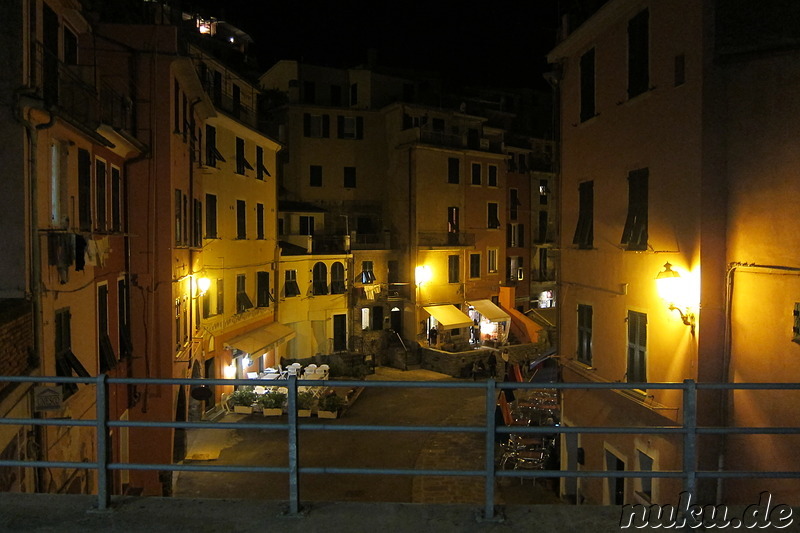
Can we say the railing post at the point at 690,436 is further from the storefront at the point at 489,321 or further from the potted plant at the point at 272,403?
the storefront at the point at 489,321

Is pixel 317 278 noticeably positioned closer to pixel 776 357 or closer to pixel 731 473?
pixel 776 357

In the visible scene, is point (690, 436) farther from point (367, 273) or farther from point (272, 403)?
point (367, 273)

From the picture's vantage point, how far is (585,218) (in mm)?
15023

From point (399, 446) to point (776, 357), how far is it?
1415 cm

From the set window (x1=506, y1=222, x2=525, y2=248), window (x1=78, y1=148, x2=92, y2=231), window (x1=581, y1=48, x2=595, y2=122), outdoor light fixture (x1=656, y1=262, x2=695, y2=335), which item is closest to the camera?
outdoor light fixture (x1=656, y1=262, x2=695, y2=335)

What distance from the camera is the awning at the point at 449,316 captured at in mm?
37062

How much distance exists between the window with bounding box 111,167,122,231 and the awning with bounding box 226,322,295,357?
11722 millimetres

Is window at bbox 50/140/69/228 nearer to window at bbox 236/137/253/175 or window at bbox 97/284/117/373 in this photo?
window at bbox 97/284/117/373

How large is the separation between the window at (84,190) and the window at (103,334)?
1769 millimetres

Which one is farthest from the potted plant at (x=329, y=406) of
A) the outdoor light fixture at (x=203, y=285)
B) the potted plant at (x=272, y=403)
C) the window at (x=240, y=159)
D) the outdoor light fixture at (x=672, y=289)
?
the outdoor light fixture at (x=672, y=289)

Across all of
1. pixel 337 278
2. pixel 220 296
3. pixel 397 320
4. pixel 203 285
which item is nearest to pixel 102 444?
pixel 203 285

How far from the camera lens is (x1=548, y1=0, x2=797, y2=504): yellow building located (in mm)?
9625

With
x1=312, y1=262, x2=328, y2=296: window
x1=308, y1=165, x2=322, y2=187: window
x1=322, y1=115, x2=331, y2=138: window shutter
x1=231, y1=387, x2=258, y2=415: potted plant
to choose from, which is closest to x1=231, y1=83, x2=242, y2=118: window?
x1=312, y1=262, x2=328, y2=296: window

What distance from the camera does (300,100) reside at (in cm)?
3984
